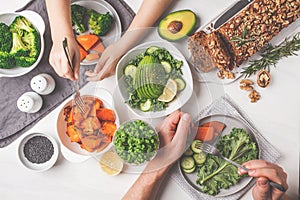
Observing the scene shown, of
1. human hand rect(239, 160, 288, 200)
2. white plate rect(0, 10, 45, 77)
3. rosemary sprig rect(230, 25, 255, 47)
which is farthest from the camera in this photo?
white plate rect(0, 10, 45, 77)

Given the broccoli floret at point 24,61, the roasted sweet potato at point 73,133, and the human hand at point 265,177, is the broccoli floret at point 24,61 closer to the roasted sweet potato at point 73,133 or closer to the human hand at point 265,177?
the roasted sweet potato at point 73,133

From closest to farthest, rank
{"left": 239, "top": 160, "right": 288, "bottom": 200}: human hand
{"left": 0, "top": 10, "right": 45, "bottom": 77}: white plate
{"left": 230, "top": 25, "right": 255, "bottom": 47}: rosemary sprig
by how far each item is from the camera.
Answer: {"left": 239, "top": 160, "right": 288, "bottom": 200}: human hand < {"left": 230, "top": 25, "right": 255, "bottom": 47}: rosemary sprig < {"left": 0, "top": 10, "right": 45, "bottom": 77}: white plate

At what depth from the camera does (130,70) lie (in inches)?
59.0

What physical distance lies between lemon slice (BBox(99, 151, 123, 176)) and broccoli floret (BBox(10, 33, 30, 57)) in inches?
15.3

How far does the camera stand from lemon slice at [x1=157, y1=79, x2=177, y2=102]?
1.47 meters

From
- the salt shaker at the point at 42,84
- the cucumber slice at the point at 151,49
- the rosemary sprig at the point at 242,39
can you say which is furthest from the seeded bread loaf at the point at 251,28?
the salt shaker at the point at 42,84

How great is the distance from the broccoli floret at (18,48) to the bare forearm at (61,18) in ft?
0.39

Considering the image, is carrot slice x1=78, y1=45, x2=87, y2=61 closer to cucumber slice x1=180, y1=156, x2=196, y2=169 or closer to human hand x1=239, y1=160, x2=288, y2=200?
cucumber slice x1=180, y1=156, x2=196, y2=169

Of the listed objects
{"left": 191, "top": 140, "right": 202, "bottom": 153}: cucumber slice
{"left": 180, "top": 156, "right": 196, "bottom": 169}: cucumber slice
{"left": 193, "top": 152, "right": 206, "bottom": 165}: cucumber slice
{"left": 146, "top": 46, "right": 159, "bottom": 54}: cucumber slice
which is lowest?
{"left": 180, "top": 156, "right": 196, "bottom": 169}: cucumber slice

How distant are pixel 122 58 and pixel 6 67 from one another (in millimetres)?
370

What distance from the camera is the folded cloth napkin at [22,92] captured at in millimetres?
1614

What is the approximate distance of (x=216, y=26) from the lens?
5.08 ft

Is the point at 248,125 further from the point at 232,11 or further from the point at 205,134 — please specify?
the point at 232,11

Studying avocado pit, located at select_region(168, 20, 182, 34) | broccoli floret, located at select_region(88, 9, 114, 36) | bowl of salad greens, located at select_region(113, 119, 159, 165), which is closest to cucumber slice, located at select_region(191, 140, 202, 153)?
bowl of salad greens, located at select_region(113, 119, 159, 165)
